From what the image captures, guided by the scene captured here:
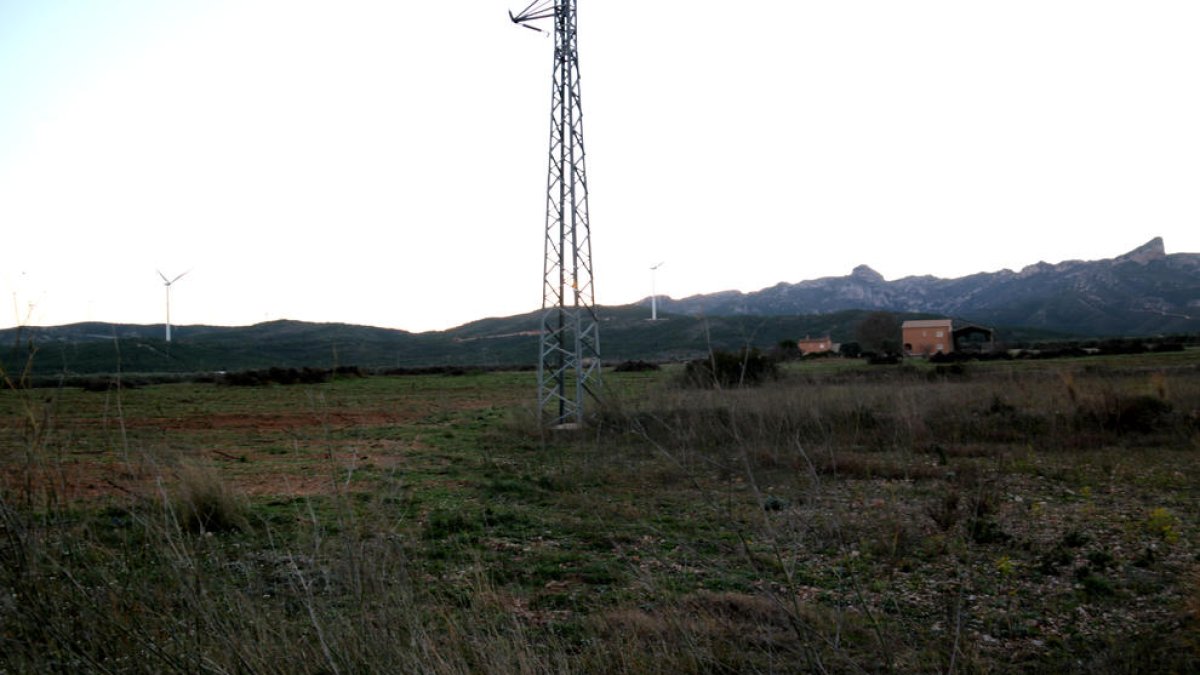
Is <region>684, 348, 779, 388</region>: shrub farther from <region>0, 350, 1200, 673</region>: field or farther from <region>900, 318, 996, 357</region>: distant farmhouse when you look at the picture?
<region>900, 318, 996, 357</region>: distant farmhouse

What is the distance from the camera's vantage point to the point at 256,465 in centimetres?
1243

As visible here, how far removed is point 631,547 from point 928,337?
203ft

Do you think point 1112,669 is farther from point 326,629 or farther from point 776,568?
point 326,629

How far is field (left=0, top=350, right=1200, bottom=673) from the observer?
9.57 feet

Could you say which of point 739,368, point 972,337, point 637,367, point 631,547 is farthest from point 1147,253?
point 631,547

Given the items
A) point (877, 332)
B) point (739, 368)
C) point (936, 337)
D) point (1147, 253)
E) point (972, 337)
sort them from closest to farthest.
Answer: point (739, 368), point (936, 337), point (972, 337), point (877, 332), point (1147, 253)

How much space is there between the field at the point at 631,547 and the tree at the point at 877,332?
54.0 metres

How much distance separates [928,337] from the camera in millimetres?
61469

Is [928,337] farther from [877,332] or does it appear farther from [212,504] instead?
[212,504]

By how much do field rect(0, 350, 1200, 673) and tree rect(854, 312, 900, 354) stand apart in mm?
53988

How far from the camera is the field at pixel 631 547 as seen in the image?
2918mm

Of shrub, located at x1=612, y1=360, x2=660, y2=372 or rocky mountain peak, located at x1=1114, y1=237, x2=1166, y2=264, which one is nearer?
shrub, located at x1=612, y1=360, x2=660, y2=372

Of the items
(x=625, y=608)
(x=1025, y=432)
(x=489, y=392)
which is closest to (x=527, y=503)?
(x=625, y=608)

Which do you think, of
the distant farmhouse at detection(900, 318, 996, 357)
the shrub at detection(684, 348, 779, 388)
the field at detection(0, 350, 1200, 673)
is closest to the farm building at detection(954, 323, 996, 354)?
the distant farmhouse at detection(900, 318, 996, 357)
